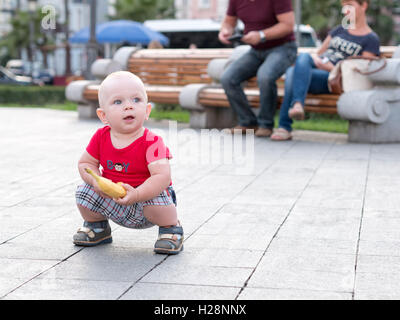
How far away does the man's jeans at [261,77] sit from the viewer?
880 cm

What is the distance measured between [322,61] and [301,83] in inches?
17.7

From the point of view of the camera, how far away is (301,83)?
8477mm

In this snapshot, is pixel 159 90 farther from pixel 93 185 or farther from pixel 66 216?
pixel 93 185

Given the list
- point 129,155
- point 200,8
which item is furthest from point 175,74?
point 200,8

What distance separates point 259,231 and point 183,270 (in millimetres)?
916

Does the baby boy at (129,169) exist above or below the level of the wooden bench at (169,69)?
above

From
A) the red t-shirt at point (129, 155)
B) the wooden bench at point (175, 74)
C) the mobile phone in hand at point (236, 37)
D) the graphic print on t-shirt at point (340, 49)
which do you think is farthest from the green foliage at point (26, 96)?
the red t-shirt at point (129, 155)

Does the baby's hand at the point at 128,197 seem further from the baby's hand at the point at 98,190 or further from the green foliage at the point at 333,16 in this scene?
the green foliage at the point at 333,16

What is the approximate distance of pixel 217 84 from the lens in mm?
10719

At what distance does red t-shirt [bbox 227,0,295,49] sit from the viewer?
8750 millimetres

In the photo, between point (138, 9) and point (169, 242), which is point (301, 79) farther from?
point (138, 9)

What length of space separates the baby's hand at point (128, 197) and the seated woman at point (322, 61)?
15.8 feet

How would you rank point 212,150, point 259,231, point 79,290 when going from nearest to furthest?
point 79,290
point 259,231
point 212,150

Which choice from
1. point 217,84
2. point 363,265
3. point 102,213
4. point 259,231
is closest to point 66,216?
point 102,213
